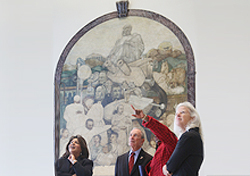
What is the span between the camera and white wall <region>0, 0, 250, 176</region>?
617cm

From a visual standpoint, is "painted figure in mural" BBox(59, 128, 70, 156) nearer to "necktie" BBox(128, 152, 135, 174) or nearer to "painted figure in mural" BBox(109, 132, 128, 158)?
"painted figure in mural" BBox(109, 132, 128, 158)

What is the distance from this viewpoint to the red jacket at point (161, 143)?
14.0ft

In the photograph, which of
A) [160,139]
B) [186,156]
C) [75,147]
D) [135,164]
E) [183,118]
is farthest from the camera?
[75,147]

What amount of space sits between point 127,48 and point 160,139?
3.28m

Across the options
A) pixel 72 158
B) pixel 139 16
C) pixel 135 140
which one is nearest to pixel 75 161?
pixel 72 158

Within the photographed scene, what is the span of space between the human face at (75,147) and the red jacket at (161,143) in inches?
79.4

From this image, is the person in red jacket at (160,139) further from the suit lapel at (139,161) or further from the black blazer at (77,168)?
the black blazer at (77,168)

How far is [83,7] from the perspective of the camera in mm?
7762

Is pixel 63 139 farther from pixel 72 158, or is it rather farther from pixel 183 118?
pixel 183 118

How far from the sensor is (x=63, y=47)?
780 centimetres
